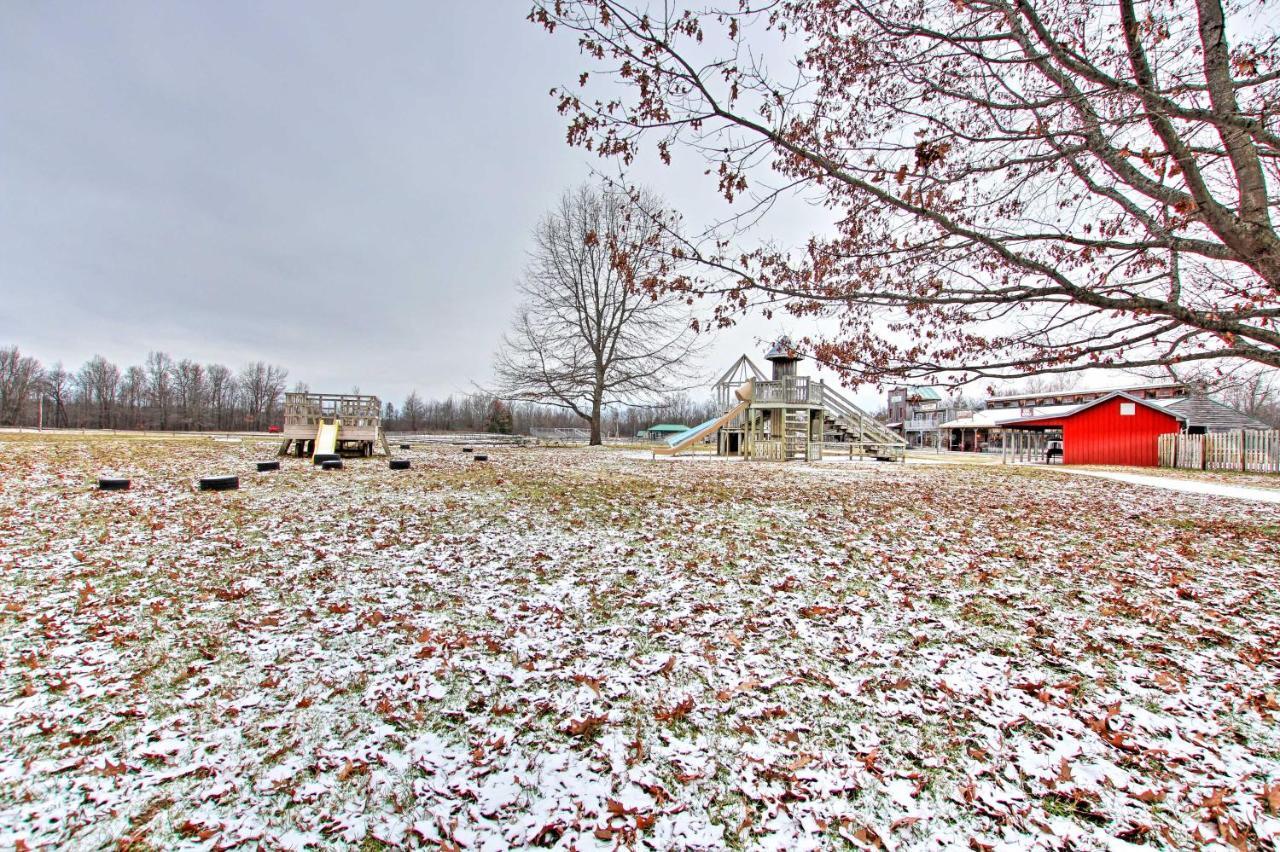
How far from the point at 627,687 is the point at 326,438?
1470 centimetres

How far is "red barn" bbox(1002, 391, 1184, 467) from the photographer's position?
20.8 meters

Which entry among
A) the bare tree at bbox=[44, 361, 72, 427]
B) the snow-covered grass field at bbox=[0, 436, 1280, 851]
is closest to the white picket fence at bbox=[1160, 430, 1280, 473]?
the snow-covered grass field at bbox=[0, 436, 1280, 851]

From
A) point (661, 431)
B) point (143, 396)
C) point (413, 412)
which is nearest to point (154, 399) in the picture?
point (143, 396)

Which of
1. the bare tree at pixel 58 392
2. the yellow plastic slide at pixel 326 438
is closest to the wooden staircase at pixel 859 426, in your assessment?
the yellow plastic slide at pixel 326 438

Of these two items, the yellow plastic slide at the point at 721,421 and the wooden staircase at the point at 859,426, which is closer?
the yellow plastic slide at the point at 721,421

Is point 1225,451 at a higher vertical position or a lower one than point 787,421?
lower

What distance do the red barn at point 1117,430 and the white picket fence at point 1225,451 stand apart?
3.15ft

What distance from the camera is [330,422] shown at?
15.1 meters

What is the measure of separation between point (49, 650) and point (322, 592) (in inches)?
58.5

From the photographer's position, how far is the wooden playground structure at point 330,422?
1469cm

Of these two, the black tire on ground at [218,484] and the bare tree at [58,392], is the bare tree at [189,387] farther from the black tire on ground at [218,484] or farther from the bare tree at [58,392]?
the black tire on ground at [218,484]

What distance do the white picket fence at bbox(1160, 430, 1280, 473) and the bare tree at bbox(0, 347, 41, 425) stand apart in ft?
303

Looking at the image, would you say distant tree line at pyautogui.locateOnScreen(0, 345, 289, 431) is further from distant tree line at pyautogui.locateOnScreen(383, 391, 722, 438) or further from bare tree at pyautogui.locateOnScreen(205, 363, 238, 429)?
distant tree line at pyautogui.locateOnScreen(383, 391, 722, 438)

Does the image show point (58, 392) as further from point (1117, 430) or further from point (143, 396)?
point (1117, 430)
